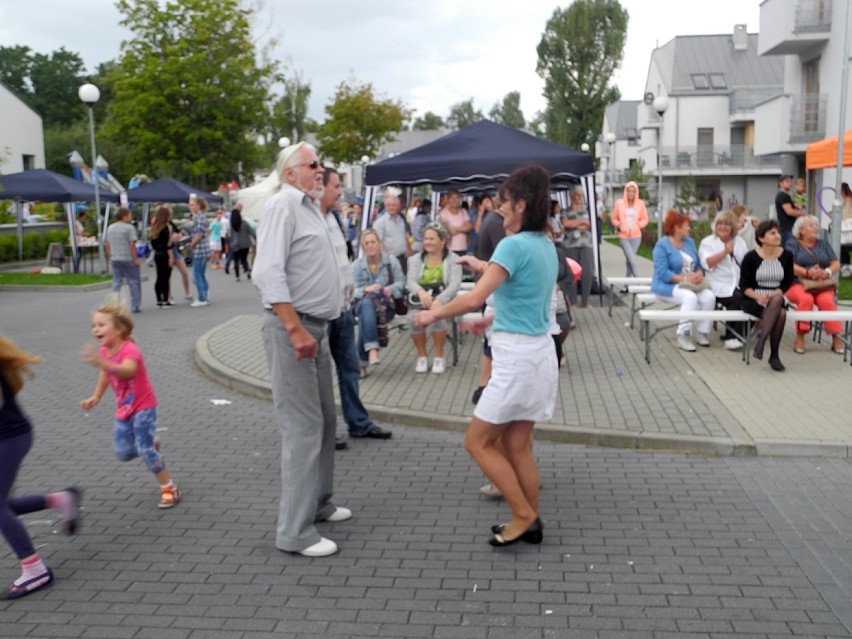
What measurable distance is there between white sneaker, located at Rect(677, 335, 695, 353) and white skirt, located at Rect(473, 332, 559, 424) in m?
6.30

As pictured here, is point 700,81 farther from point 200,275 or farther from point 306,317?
point 306,317

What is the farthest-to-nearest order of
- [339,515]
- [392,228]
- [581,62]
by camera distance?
[581,62] → [392,228] → [339,515]

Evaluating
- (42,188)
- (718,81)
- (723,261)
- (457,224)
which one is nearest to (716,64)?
(718,81)

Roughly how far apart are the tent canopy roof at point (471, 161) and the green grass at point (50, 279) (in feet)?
36.9

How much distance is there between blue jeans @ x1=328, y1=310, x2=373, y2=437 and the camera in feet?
22.0

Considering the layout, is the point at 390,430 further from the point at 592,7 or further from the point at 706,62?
the point at 592,7

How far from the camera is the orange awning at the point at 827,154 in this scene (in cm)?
1575

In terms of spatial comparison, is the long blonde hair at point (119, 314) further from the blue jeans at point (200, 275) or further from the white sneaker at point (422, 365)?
the blue jeans at point (200, 275)

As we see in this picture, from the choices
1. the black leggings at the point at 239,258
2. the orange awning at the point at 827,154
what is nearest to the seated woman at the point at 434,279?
the orange awning at the point at 827,154

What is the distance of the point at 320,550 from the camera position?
193 inches

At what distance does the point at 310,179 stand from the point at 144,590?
224 cm

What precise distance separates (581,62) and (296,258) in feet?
230

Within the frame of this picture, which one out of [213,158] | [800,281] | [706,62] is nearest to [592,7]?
[706,62]

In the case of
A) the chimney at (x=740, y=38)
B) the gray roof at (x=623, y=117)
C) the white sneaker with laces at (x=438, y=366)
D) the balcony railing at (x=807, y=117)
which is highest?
the chimney at (x=740, y=38)
